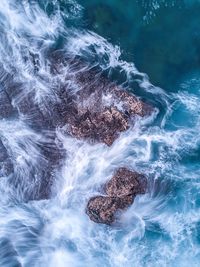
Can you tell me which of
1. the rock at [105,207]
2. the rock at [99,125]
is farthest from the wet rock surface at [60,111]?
the rock at [105,207]

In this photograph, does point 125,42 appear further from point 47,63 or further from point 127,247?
point 127,247

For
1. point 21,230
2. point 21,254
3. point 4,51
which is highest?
point 4,51

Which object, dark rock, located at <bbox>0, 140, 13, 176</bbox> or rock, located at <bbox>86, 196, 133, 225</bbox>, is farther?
dark rock, located at <bbox>0, 140, 13, 176</bbox>

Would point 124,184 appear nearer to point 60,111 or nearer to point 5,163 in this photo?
point 60,111

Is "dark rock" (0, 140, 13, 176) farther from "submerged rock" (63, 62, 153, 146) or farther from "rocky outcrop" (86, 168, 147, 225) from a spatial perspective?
"rocky outcrop" (86, 168, 147, 225)

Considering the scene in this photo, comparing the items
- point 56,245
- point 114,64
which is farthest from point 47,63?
point 56,245

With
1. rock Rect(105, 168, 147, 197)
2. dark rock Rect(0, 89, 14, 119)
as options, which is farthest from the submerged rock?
dark rock Rect(0, 89, 14, 119)
